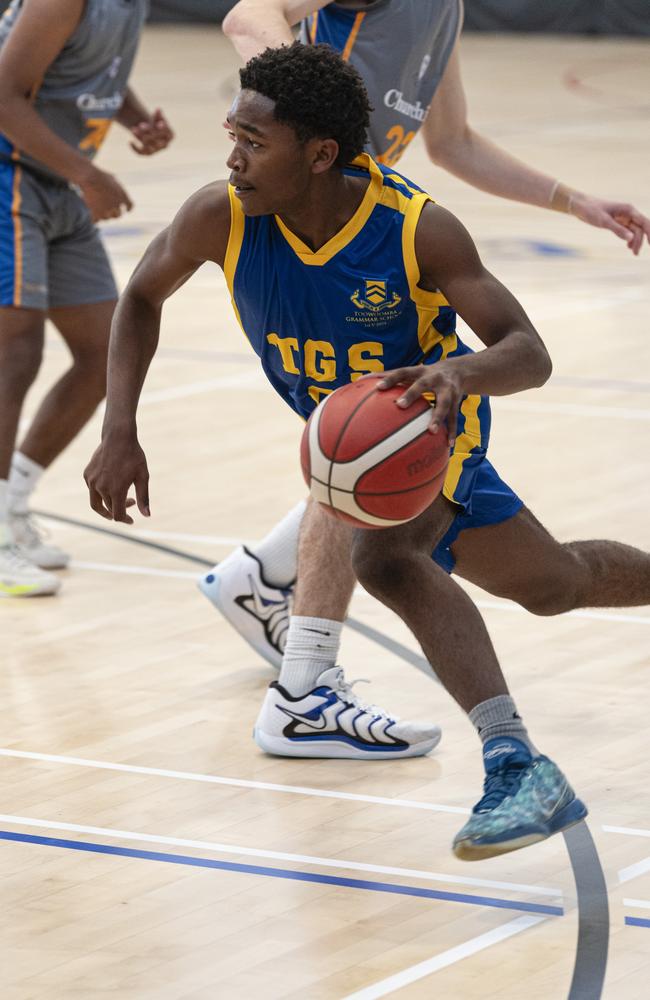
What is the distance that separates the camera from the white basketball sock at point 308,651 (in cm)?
458

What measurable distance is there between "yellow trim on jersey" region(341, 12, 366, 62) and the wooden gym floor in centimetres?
165

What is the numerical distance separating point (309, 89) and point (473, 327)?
58cm

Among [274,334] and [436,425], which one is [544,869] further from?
[274,334]

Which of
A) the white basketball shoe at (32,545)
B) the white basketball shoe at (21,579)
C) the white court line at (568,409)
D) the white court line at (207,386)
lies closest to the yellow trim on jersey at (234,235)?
the white basketball shoe at (21,579)

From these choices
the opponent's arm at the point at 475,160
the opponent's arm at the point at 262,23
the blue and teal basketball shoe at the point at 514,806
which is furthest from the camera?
the opponent's arm at the point at 475,160

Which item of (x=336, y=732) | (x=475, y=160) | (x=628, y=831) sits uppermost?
(x=475, y=160)

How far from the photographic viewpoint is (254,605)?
201 inches

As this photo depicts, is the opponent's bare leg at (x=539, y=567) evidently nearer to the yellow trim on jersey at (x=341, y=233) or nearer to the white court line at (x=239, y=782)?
the white court line at (x=239, y=782)

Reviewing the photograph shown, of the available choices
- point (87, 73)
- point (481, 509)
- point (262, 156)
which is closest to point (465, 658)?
point (481, 509)

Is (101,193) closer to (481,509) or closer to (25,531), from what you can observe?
(25,531)

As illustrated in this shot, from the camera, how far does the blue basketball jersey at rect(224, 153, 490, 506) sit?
12.7 ft

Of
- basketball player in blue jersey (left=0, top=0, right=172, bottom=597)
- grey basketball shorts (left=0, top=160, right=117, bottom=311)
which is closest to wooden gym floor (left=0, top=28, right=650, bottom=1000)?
basketball player in blue jersey (left=0, top=0, right=172, bottom=597)

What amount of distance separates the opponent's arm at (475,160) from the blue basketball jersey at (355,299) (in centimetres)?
104

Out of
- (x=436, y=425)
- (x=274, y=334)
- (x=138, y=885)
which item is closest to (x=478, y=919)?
(x=138, y=885)
